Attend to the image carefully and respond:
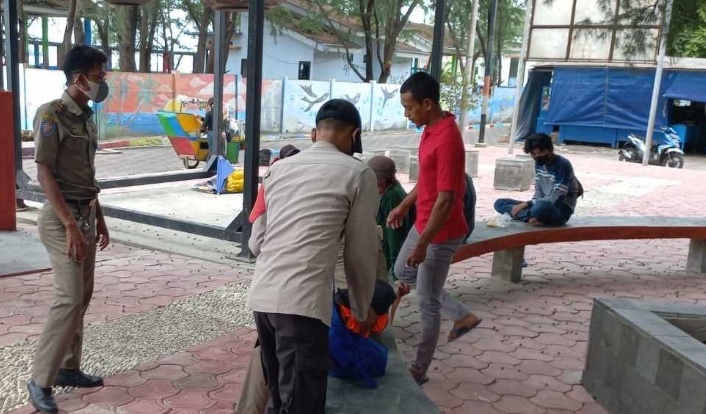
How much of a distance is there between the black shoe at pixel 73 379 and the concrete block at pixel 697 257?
5.93 metres

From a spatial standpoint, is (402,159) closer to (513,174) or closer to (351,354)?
(513,174)

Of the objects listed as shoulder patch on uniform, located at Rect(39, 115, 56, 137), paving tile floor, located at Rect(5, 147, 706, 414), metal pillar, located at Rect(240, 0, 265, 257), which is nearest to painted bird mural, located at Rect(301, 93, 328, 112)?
paving tile floor, located at Rect(5, 147, 706, 414)

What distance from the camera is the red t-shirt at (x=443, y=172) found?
3.34 meters

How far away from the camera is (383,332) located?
337 cm

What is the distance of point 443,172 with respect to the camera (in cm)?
335

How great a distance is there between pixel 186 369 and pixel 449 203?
176 centimetres

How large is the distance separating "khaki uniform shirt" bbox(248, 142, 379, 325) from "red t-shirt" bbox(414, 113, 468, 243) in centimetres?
114

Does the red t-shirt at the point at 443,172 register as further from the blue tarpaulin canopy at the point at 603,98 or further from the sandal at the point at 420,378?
the blue tarpaulin canopy at the point at 603,98

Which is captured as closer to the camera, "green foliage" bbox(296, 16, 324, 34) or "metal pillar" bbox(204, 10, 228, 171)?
"metal pillar" bbox(204, 10, 228, 171)

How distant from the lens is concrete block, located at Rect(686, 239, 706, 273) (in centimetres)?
693

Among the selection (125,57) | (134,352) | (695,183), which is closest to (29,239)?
(134,352)

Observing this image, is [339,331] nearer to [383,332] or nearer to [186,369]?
[383,332]

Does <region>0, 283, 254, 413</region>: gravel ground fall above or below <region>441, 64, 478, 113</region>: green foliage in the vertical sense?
below

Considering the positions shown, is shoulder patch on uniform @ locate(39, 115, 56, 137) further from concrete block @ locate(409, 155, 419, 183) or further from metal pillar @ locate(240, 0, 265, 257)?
concrete block @ locate(409, 155, 419, 183)
